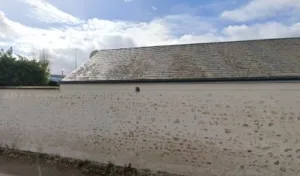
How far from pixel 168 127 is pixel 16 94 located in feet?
24.2

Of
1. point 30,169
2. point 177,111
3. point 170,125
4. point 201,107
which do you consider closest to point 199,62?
point 201,107

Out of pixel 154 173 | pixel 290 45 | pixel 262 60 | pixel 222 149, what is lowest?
pixel 154 173

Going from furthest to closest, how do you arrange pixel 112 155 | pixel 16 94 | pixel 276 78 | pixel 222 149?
pixel 16 94
pixel 112 155
pixel 222 149
pixel 276 78

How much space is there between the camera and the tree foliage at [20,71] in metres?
14.0

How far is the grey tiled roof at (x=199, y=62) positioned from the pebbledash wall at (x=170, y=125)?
0.42m

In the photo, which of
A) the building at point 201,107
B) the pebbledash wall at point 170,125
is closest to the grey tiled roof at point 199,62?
the building at point 201,107

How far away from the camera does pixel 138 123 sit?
8586 millimetres

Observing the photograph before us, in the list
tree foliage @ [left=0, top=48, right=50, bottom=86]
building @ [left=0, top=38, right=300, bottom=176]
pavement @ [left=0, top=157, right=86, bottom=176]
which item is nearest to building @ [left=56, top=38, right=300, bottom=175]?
building @ [left=0, top=38, right=300, bottom=176]

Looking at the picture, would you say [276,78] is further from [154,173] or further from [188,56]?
[154,173]

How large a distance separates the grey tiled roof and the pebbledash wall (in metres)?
0.42

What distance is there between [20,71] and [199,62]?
12.1 metres

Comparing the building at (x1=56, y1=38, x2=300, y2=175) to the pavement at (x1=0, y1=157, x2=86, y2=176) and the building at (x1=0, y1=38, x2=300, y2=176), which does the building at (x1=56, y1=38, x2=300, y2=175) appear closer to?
the building at (x1=0, y1=38, x2=300, y2=176)

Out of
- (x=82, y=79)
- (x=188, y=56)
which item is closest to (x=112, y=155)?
(x=82, y=79)

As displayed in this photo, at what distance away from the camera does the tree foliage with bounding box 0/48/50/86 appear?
552 inches
